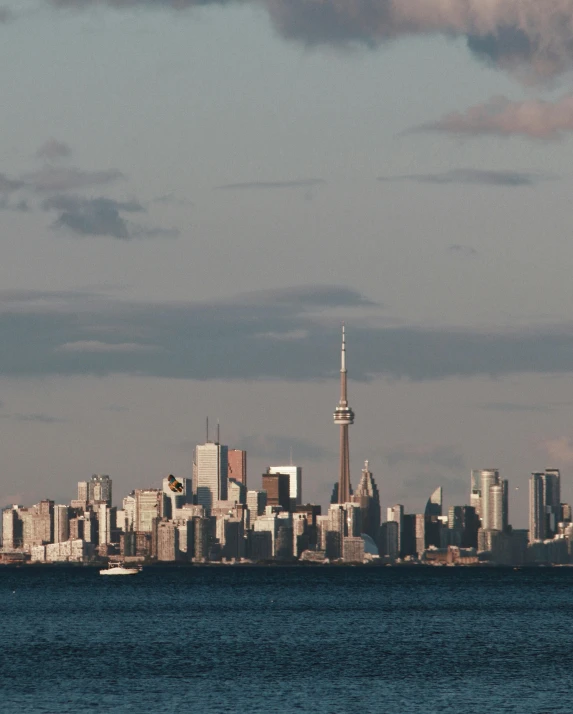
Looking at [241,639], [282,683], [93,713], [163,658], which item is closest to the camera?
[93,713]

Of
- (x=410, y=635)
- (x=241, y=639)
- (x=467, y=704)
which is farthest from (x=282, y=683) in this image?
(x=410, y=635)

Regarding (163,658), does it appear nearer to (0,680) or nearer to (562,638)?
(0,680)

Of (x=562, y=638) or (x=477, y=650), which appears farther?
(x=562, y=638)

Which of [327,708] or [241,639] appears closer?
[327,708]

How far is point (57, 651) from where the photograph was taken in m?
164

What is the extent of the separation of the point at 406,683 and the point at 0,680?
1406 inches

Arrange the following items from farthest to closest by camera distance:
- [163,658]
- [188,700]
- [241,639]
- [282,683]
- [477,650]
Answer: [241,639], [477,650], [163,658], [282,683], [188,700]

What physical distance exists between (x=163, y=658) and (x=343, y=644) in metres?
29.8

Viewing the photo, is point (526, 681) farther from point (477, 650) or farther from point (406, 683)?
point (477, 650)

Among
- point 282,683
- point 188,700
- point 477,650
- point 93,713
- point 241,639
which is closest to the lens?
point 93,713

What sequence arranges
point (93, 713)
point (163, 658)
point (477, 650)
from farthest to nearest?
point (477, 650)
point (163, 658)
point (93, 713)

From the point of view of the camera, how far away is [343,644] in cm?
17738

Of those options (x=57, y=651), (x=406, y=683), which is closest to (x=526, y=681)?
(x=406, y=683)

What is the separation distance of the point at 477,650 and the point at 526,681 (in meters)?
36.6
